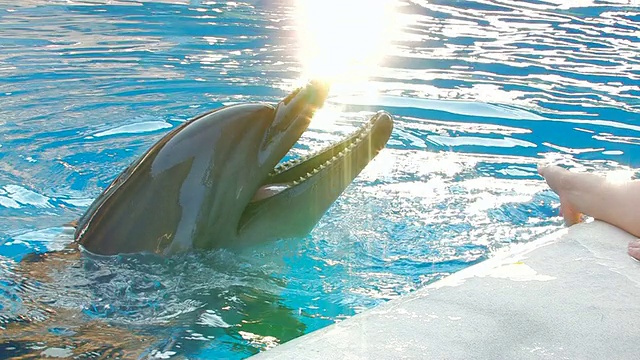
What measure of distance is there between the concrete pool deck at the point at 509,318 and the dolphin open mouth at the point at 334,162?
0.95 meters


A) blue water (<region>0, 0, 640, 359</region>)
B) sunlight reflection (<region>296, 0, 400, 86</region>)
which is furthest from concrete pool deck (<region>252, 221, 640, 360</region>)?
sunlight reflection (<region>296, 0, 400, 86</region>)

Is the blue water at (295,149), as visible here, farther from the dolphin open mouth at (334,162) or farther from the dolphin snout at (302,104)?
the dolphin snout at (302,104)

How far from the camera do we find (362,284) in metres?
4.35

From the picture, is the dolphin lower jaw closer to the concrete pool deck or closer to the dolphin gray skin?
the dolphin gray skin

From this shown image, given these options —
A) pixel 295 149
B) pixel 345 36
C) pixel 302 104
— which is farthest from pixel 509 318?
pixel 345 36

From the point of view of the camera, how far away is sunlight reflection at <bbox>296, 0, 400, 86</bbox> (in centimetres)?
992

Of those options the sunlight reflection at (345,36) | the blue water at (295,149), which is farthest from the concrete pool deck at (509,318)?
the sunlight reflection at (345,36)

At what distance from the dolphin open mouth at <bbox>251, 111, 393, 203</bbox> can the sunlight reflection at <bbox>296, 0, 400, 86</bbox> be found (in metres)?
3.96

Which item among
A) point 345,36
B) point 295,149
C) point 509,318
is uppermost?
point 345,36

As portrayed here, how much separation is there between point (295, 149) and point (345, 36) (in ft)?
20.8

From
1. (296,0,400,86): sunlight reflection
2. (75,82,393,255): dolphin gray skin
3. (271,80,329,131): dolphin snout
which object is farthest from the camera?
(296,0,400,86): sunlight reflection

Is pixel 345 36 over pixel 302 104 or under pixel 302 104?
under

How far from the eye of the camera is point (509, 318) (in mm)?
2873

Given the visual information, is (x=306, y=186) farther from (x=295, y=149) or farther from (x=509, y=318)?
(x=295, y=149)
